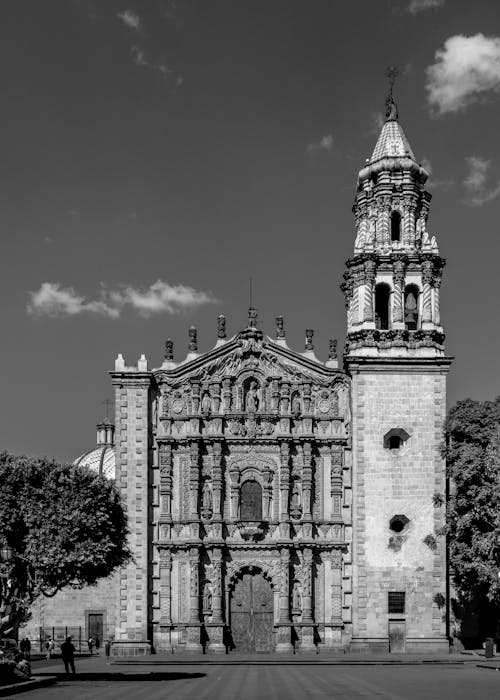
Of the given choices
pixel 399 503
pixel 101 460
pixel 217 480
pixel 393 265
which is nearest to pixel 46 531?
pixel 217 480

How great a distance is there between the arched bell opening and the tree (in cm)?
2114

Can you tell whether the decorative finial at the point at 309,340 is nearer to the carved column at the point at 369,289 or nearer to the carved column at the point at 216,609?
the carved column at the point at 369,289

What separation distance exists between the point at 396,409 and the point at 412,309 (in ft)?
19.0

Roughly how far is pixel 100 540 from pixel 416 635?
1851 cm

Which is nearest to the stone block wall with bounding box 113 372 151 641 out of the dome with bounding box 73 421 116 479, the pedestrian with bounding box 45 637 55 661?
the pedestrian with bounding box 45 637 55 661

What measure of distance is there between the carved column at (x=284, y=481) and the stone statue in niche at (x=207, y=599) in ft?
16.1

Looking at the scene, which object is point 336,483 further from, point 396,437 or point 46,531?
point 46,531

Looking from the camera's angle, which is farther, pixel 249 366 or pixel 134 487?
pixel 249 366

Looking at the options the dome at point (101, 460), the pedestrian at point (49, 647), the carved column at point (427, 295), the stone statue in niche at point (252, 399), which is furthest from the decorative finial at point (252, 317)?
the dome at point (101, 460)

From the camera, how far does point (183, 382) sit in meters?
56.6

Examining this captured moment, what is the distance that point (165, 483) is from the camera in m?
55.5

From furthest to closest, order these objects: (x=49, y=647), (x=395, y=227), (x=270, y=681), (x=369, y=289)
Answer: (x=49, y=647) < (x=395, y=227) < (x=369, y=289) < (x=270, y=681)

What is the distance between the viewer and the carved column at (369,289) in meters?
56.6

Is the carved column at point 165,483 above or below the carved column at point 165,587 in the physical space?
above
